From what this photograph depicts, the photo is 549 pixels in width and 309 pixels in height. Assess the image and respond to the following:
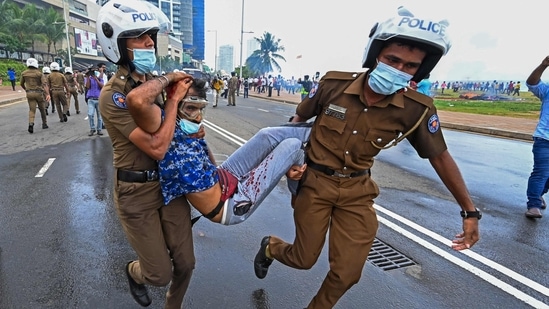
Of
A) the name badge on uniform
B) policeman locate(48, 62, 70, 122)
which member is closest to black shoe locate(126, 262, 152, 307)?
the name badge on uniform

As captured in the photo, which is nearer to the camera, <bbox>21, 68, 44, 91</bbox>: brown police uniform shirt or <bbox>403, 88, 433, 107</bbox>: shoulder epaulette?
<bbox>403, 88, 433, 107</bbox>: shoulder epaulette

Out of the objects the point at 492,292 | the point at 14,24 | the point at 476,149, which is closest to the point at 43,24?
the point at 14,24

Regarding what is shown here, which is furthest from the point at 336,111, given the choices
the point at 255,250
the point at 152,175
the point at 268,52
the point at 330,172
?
the point at 268,52

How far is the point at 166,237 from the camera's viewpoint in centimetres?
225

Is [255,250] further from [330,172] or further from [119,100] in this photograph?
[119,100]

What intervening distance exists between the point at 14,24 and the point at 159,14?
53124mm

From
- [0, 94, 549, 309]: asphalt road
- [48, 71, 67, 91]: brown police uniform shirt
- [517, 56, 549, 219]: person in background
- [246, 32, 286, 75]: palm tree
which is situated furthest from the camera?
[246, 32, 286, 75]: palm tree

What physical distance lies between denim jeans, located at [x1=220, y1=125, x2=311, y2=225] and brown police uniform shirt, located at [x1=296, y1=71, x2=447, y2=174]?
201 mm

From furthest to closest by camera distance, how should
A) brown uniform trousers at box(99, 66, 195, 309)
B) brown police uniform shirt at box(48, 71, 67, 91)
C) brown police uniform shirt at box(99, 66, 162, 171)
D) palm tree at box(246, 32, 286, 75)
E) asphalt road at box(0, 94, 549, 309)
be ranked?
palm tree at box(246, 32, 286, 75) → brown police uniform shirt at box(48, 71, 67, 91) → asphalt road at box(0, 94, 549, 309) → brown uniform trousers at box(99, 66, 195, 309) → brown police uniform shirt at box(99, 66, 162, 171)

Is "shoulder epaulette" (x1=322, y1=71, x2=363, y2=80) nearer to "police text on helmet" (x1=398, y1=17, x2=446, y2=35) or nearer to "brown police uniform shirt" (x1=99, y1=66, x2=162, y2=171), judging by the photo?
"police text on helmet" (x1=398, y1=17, x2=446, y2=35)

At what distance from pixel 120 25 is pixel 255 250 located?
2400 mm

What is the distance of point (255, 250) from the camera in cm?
356

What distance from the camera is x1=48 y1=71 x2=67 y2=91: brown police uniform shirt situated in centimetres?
1110

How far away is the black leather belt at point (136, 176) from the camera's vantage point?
2.13 meters
